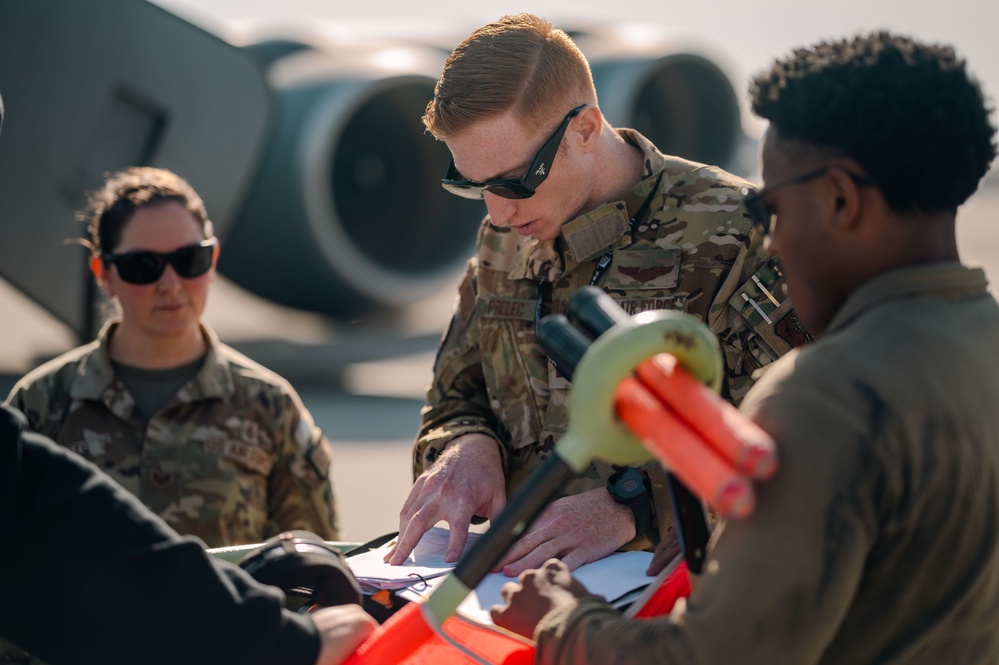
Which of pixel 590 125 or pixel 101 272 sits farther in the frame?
pixel 101 272

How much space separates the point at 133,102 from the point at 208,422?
6.15m

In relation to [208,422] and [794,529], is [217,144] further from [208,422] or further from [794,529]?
[794,529]

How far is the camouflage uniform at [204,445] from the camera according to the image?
395 cm

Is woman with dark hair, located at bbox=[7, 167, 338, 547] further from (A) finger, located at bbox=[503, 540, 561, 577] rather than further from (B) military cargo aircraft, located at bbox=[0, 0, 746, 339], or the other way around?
(B) military cargo aircraft, located at bbox=[0, 0, 746, 339]

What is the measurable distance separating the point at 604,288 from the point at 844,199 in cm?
131

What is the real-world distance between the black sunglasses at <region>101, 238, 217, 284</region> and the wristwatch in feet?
6.13

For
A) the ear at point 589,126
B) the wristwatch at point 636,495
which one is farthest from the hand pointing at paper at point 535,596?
the ear at point 589,126

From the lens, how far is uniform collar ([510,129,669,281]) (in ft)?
10.3

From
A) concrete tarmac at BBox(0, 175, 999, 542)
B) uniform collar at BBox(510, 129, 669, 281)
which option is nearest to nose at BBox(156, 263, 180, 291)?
uniform collar at BBox(510, 129, 669, 281)

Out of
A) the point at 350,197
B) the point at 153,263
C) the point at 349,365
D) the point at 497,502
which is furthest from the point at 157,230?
the point at 350,197

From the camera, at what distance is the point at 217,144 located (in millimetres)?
9820

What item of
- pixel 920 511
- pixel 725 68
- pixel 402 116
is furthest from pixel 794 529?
pixel 725 68

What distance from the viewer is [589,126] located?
3.15 m

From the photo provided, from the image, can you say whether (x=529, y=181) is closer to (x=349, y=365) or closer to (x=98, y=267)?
(x=98, y=267)
